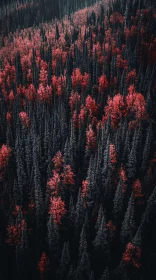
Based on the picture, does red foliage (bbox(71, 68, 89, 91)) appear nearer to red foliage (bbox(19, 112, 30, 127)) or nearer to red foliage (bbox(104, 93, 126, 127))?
red foliage (bbox(104, 93, 126, 127))

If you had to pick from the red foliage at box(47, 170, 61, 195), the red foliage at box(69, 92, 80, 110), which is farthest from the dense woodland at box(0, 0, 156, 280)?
the red foliage at box(69, 92, 80, 110)

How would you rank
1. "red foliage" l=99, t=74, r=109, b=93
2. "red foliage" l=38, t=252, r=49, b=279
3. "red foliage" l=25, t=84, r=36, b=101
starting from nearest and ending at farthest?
"red foliage" l=38, t=252, r=49, b=279 → "red foliage" l=99, t=74, r=109, b=93 → "red foliage" l=25, t=84, r=36, b=101

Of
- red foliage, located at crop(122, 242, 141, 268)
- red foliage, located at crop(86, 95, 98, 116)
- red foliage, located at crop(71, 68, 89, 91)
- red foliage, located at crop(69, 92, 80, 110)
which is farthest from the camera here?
red foliage, located at crop(71, 68, 89, 91)

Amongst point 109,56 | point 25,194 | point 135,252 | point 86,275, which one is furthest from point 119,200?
point 109,56

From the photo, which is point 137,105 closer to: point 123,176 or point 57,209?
point 123,176

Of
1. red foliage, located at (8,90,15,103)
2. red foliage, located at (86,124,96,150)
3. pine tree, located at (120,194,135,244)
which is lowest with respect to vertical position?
pine tree, located at (120,194,135,244)

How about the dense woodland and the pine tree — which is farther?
the dense woodland

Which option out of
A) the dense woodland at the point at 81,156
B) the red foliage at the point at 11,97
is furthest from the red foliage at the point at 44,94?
the red foliage at the point at 11,97

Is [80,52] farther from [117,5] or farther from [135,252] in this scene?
[135,252]
